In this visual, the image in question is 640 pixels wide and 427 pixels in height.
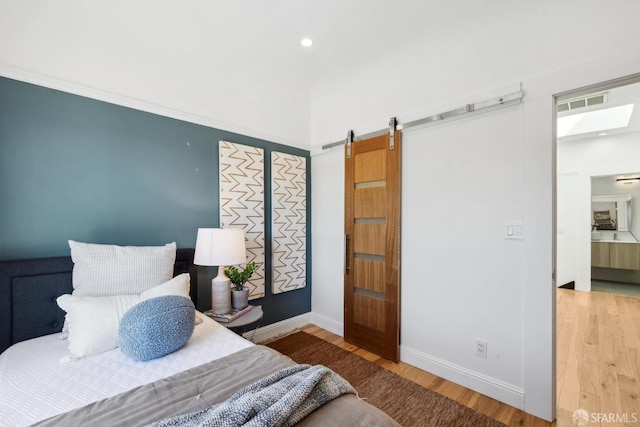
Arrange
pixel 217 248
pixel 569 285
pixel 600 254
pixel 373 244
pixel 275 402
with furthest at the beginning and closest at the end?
pixel 600 254 → pixel 569 285 → pixel 373 244 → pixel 217 248 → pixel 275 402

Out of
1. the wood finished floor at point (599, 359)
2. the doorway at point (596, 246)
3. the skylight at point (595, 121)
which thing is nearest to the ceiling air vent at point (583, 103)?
the doorway at point (596, 246)

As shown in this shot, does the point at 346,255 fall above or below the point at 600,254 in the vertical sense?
above

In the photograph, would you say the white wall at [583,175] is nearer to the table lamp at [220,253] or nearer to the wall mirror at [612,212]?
the wall mirror at [612,212]

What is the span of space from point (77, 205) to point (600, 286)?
7.88 meters

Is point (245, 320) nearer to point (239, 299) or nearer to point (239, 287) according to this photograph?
point (239, 299)

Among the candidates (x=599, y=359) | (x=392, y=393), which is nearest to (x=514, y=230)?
(x=392, y=393)

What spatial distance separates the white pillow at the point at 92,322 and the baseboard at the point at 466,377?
224 cm

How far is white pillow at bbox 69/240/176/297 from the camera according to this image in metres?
1.60

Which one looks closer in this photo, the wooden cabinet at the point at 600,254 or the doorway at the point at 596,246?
the doorway at the point at 596,246

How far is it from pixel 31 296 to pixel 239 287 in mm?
1251

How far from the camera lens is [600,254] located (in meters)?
5.45

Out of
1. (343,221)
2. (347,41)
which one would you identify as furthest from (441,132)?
(343,221)

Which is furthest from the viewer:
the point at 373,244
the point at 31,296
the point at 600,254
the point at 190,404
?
the point at 600,254

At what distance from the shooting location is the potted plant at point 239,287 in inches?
86.8
